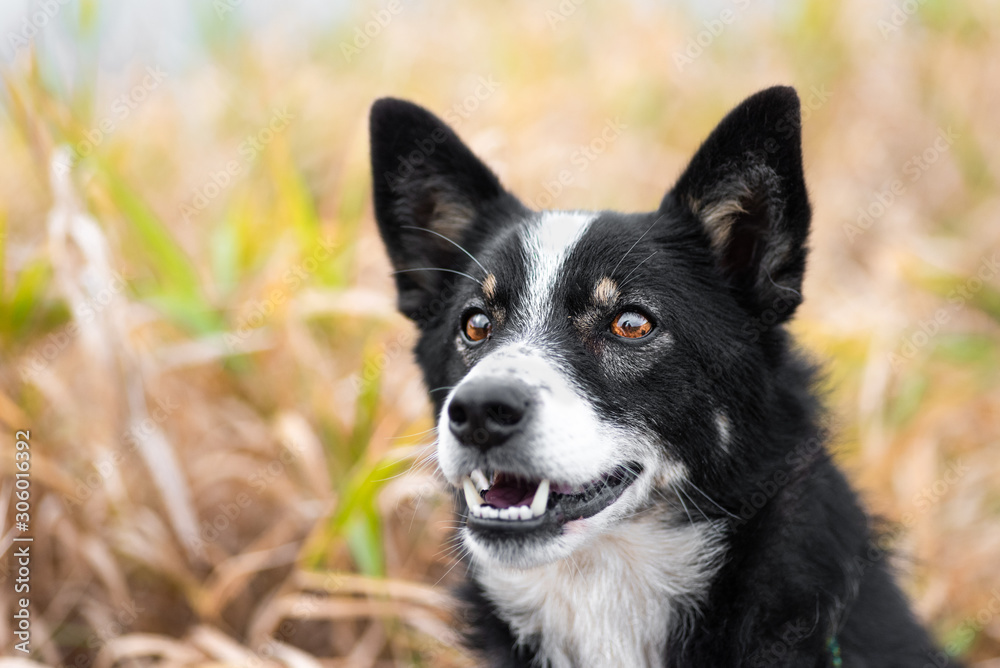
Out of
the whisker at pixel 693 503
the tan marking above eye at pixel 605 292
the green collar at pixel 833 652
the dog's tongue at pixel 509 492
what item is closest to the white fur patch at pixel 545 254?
the tan marking above eye at pixel 605 292

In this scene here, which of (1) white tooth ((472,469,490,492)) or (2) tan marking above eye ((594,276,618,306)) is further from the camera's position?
(2) tan marking above eye ((594,276,618,306))

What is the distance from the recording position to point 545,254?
102 inches

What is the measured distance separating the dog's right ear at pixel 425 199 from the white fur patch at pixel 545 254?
1.05 ft

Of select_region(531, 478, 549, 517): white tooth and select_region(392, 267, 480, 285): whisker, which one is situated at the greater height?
select_region(392, 267, 480, 285): whisker

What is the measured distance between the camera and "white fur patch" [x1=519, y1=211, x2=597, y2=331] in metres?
2.52

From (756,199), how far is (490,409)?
1.04 m

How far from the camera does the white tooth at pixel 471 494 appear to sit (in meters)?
2.31

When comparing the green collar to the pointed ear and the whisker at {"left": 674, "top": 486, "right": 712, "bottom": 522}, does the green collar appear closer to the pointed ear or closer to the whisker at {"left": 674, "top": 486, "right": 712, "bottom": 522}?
the whisker at {"left": 674, "top": 486, "right": 712, "bottom": 522}

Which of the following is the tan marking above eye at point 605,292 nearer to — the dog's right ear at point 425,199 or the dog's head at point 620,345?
the dog's head at point 620,345

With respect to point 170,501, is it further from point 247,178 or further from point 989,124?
point 989,124

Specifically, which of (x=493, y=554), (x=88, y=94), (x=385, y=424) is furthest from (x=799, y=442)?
(x=88, y=94)

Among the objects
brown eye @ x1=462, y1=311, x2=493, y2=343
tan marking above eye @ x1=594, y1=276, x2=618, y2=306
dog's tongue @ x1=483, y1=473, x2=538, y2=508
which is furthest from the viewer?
brown eye @ x1=462, y1=311, x2=493, y2=343

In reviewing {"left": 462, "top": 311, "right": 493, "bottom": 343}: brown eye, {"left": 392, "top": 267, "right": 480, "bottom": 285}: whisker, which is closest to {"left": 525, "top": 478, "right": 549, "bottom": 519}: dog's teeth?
{"left": 462, "top": 311, "right": 493, "bottom": 343}: brown eye

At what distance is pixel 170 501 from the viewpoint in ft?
12.4
